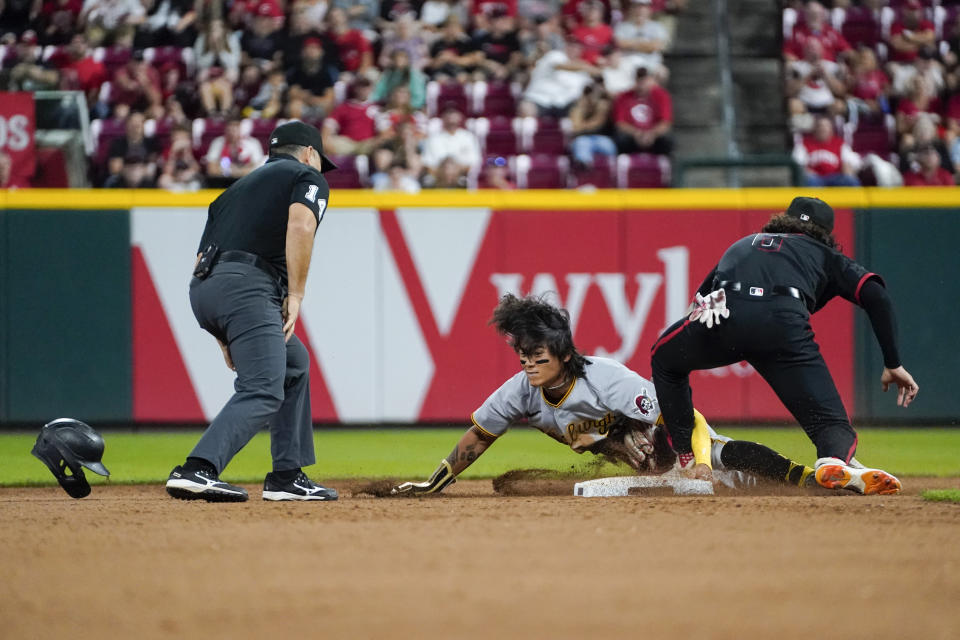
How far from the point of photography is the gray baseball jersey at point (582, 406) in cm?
639

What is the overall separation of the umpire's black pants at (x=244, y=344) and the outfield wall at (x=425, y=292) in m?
5.15

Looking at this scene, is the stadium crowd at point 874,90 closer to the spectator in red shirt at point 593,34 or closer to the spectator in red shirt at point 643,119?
the spectator in red shirt at point 643,119

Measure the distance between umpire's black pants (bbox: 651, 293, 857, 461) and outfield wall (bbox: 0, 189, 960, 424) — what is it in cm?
484

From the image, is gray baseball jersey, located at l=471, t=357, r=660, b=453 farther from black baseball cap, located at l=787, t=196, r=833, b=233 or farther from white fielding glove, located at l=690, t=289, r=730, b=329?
black baseball cap, located at l=787, t=196, r=833, b=233

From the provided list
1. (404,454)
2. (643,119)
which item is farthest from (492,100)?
(404,454)

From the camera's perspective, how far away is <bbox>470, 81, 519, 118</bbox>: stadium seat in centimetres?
1380

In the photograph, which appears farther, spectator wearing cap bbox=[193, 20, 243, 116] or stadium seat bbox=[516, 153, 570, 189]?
spectator wearing cap bbox=[193, 20, 243, 116]

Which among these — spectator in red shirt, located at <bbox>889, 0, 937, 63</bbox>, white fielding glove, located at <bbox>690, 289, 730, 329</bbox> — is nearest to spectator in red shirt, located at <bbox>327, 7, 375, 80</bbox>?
spectator in red shirt, located at <bbox>889, 0, 937, 63</bbox>

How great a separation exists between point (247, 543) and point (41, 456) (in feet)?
6.21

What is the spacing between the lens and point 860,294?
629cm

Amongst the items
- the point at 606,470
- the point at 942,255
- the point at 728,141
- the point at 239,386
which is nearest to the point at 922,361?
the point at 942,255

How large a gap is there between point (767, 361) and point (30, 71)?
987cm

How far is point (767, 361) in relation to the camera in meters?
6.34

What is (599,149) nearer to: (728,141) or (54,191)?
(728,141)
